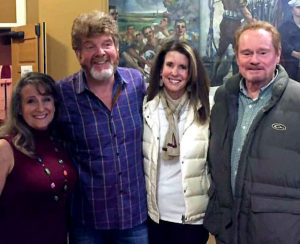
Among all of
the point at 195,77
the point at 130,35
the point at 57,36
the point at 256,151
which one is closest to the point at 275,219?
the point at 256,151

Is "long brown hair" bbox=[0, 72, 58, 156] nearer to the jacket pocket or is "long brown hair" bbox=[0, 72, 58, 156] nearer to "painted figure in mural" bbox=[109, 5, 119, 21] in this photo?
the jacket pocket

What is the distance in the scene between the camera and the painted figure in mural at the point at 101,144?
175 cm

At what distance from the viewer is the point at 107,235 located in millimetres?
1831

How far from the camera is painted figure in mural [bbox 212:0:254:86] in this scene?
288cm

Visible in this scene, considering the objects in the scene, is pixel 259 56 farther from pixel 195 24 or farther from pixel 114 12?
pixel 114 12

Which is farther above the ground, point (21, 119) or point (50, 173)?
point (21, 119)

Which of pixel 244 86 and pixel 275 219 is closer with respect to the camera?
pixel 275 219

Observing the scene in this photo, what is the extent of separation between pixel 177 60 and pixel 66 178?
0.75 meters

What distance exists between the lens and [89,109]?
69.6 inches

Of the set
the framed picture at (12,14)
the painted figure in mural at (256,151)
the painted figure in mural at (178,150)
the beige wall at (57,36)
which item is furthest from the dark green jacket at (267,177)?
the framed picture at (12,14)

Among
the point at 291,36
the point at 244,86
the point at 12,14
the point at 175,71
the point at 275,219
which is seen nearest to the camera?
→ the point at 275,219

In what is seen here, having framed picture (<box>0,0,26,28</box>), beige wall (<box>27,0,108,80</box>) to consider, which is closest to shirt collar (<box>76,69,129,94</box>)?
beige wall (<box>27,0,108,80</box>)

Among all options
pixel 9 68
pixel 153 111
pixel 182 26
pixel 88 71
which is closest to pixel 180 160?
pixel 153 111

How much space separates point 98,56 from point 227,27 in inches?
57.4
